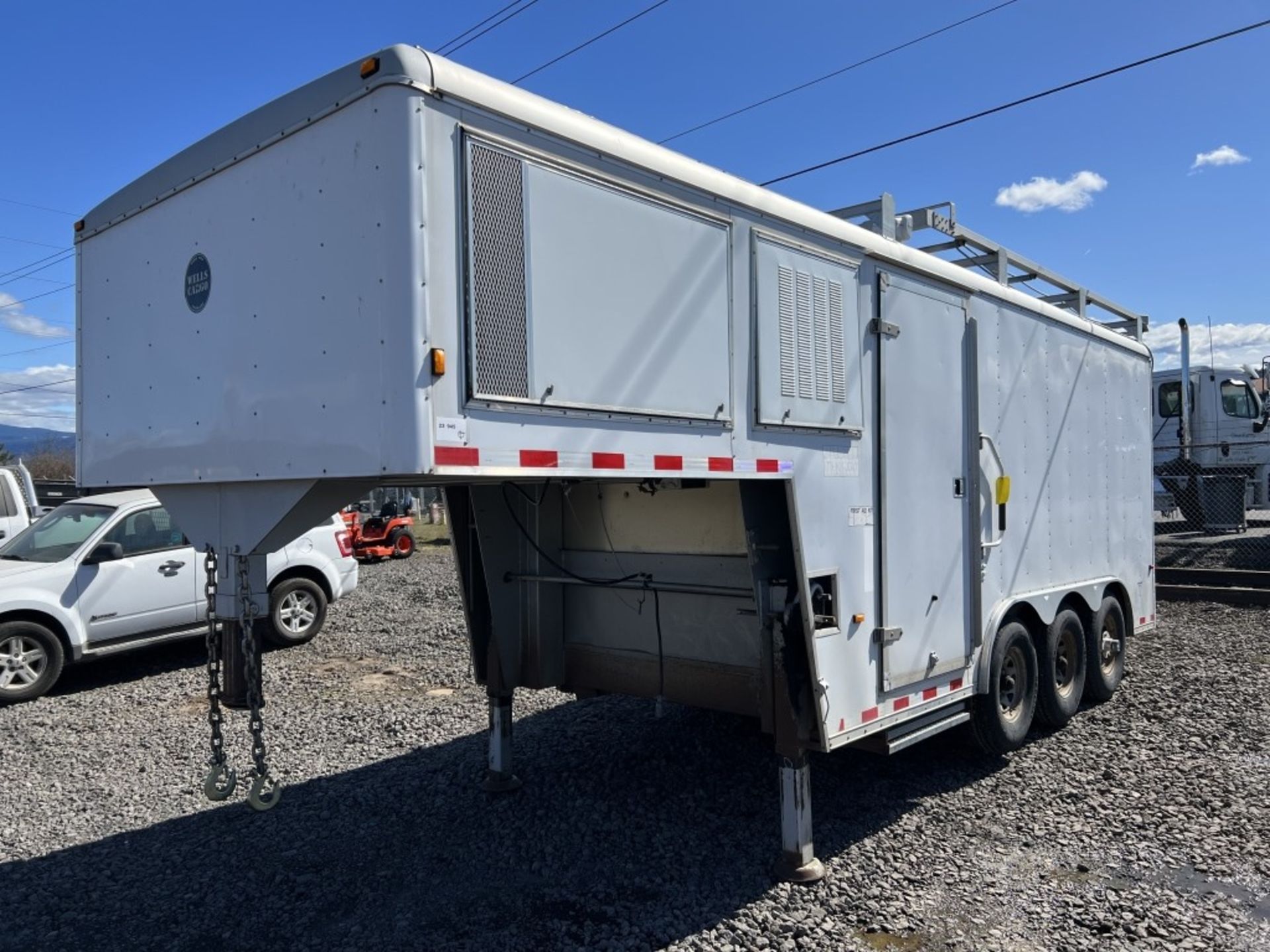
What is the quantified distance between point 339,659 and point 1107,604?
707cm

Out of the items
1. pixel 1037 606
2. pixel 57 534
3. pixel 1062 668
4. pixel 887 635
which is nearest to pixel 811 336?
pixel 887 635

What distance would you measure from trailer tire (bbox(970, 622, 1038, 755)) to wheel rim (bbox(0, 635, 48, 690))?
7552 millimetres

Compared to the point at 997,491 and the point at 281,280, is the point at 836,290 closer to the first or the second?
the point at 997,491

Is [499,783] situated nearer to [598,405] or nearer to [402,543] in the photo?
[598,405]

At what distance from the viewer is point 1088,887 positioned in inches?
173

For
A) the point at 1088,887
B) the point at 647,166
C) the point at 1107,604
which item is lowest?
the point at 1088,887

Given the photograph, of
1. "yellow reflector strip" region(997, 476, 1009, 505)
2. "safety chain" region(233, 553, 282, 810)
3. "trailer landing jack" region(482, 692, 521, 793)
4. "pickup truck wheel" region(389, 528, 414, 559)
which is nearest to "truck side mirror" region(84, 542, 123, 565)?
"trailer landing jack" region(482, 692, 521, 793)

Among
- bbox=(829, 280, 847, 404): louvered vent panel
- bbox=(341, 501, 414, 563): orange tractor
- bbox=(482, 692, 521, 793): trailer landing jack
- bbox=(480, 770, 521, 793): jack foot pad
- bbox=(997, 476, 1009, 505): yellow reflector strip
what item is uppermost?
bbox=(829, 280, 847, 404): louvered vent panel

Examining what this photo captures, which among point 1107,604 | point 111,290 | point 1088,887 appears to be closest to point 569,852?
point 1088,887

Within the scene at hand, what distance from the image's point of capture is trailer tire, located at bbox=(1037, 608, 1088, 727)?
6.52 meters

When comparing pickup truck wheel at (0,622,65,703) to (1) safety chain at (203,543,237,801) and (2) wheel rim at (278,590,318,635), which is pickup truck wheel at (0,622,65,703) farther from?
(1) safety chain at (203,543,237,801)

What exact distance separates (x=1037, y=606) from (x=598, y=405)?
4099mm

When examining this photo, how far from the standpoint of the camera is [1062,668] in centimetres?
695

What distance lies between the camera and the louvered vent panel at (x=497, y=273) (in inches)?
125
